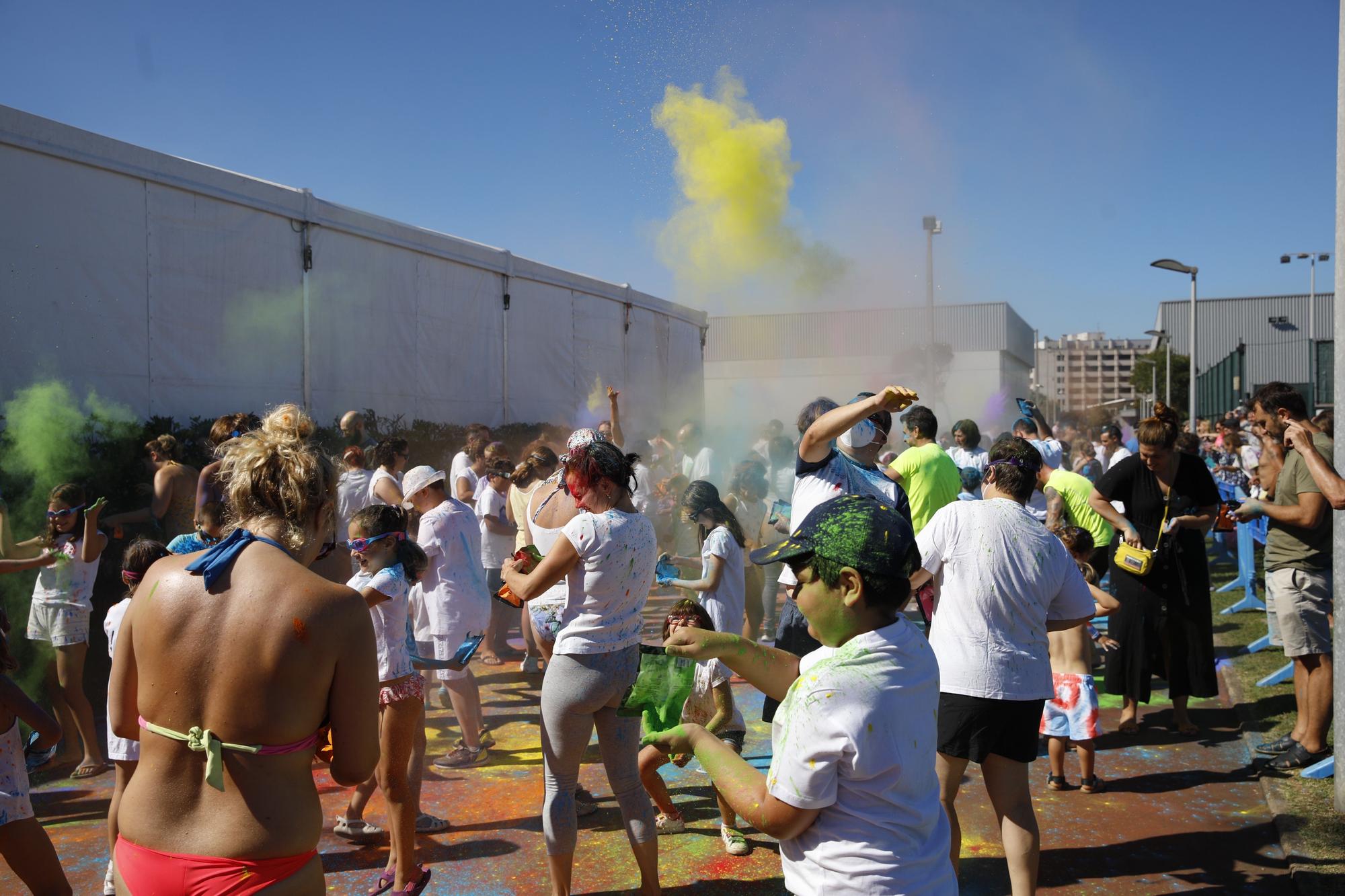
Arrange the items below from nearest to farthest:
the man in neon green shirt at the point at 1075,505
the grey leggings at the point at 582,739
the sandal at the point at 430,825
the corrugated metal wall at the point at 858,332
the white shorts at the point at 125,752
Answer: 1. the grey leggings at the point at 582,739
2. the white shorts at the point at 125,752
3. the sandal at the point at 430,825
4. the man in neon green shirt at the point at 1075,505
5. the corrugated metal wall at the point at 858,332

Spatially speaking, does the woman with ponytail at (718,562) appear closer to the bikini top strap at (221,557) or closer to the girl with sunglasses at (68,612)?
the bikini top strap at (221,557)

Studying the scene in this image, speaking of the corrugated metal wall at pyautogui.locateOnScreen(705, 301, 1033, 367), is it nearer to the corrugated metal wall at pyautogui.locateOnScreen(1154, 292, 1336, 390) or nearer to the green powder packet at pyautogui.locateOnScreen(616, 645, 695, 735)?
the corrugated metal wall at pyautogui.locateOnScreen(1154, 292, 1336, 390)

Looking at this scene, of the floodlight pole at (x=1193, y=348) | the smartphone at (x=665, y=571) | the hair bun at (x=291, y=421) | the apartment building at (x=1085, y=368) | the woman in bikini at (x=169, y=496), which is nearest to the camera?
the hair bun at (x=291, y=421)

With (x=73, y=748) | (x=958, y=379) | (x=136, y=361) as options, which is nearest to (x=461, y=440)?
(x=136, y=361)

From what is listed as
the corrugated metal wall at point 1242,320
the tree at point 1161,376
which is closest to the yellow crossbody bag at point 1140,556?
the tree at point 1161,376

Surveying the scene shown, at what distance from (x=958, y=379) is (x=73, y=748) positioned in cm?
4387

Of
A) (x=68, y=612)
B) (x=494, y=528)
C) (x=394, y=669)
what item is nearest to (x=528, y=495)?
(x=494, y=528)

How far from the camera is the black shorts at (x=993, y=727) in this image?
3496 millimetres

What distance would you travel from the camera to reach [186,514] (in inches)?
282

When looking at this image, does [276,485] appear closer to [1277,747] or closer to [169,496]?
[169,496]

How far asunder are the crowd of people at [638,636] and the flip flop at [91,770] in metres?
0.03

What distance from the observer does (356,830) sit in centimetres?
471

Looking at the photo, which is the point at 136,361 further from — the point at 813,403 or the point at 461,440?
the point at 813,403

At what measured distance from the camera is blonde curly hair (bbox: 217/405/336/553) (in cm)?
223
